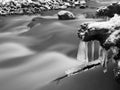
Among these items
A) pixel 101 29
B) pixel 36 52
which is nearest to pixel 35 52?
pixel 36 52

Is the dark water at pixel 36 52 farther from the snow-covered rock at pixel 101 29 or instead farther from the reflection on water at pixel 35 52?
the snow-covered rock at pixel 101 29

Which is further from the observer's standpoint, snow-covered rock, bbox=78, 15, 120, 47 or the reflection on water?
the reflection on water

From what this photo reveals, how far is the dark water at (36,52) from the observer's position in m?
8.41

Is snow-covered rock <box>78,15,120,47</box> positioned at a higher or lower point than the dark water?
higher

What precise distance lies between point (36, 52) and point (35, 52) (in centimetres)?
6

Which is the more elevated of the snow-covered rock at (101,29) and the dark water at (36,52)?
the snow-covered rock at (101,29)

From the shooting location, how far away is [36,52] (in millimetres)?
11297

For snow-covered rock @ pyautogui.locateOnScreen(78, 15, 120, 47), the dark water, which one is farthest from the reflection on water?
snow-covered rock @ pyautogui.locateOnScreen(78, 15, 120, 47)

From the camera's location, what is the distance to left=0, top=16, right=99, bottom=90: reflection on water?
27.7 ft

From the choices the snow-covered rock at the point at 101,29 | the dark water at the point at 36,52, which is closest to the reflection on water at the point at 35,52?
the dark water at the point at 36,52

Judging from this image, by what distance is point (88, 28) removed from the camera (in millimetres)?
5707

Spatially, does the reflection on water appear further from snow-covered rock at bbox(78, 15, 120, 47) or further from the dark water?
snow-covered rock at bbox(78, 15, 120, 47)

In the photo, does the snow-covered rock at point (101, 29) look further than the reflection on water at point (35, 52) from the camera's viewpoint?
No

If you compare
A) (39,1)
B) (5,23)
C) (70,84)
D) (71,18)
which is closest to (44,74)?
(70,84)
